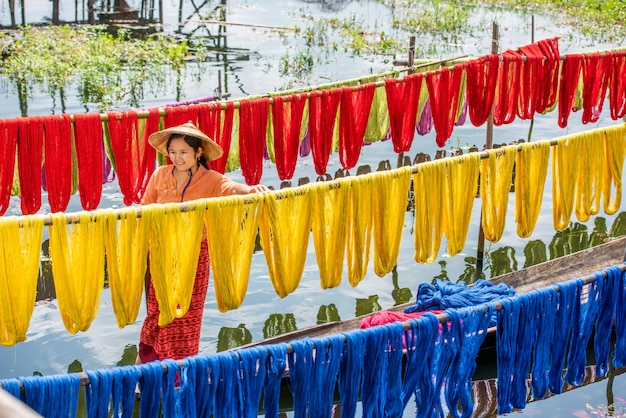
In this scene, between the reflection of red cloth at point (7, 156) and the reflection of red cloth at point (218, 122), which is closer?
the reflection of red cloth at point (7, 156)

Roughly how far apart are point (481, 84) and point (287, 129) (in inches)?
86.5

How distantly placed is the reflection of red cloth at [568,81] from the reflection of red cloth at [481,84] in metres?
0.85

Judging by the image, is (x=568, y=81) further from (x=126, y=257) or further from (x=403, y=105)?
(x=126, y=257)

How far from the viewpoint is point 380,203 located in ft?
21.1

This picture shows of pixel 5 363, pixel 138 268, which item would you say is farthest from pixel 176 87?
pixel 138 268

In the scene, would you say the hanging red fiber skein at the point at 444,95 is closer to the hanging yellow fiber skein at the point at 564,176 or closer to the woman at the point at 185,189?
the hanging yellow fiber skein at the point at 564,176

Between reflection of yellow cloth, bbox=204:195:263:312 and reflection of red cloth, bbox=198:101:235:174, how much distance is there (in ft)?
8.28

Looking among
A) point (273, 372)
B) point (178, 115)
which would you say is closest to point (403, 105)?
point (178, 115)

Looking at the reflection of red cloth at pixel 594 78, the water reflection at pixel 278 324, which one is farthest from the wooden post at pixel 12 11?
the water reflection at pixel 278 324

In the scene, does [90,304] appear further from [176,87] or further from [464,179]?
[176,87]

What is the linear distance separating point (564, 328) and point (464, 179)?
1561 mm

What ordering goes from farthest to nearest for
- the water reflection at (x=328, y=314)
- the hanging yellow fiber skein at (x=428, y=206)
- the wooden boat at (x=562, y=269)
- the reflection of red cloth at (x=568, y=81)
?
the reflection of red cloth at (x=568, y=81) < the water reflection at (x=328, y=314) < the wooden boat at (x=562, y=269) < the hanging yellow fiber skein at (x=428, y=206)

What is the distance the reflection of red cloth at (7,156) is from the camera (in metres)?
7.67

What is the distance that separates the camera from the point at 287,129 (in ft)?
29.4
